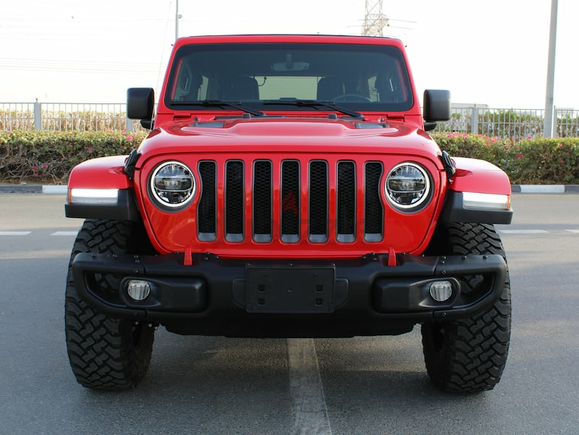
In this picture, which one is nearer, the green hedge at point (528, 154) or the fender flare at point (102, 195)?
the fender flare at point (102, 195)

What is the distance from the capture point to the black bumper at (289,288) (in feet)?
10.0

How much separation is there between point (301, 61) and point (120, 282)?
88.6 inches

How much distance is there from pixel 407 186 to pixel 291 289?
72cm

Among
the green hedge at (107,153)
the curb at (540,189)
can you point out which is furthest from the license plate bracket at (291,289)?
the green hedge at (107,153)

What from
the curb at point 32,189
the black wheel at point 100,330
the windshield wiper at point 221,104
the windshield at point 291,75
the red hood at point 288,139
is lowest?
the curb at point 32,189

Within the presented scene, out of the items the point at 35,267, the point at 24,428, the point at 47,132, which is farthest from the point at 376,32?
the point at 24,428

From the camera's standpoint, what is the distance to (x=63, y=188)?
1496cm

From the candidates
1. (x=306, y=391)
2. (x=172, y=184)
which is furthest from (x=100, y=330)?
(x=306, y=391)

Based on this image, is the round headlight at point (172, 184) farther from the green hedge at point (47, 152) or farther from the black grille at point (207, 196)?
the green hedge at point (47, 152)

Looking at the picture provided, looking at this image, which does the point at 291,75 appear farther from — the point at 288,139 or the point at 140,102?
the point at 288,139

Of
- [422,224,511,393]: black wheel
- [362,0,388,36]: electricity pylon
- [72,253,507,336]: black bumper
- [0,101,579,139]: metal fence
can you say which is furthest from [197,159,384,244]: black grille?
[362,0,388,36]: electricity pylon

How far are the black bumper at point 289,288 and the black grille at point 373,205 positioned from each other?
141 millimetres

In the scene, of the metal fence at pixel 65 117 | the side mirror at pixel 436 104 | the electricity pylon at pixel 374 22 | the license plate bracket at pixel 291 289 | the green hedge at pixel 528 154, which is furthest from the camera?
the electricity pylon at pixel 374 22

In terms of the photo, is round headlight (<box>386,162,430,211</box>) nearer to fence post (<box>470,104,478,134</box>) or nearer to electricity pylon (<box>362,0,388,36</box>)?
fence post (<box>470,104,478,134</box>)
